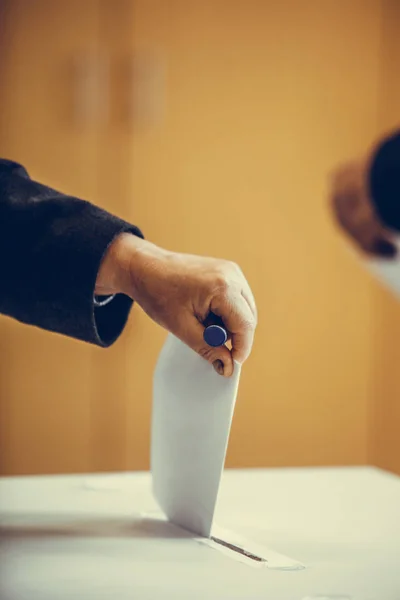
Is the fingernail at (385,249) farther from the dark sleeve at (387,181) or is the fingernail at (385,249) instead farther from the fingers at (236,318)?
the fingers at (236,318)

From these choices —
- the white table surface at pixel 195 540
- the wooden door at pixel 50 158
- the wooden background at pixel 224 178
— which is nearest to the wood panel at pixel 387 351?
the wooden background at pixel 224 178

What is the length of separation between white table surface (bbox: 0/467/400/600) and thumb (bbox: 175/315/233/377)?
16 cm

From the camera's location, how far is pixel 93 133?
6.08ft

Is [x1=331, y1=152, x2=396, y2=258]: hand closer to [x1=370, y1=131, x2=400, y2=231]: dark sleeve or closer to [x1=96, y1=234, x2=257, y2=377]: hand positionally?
[x1=370, y1=131, x2=400, y2=231]: dark sleeve

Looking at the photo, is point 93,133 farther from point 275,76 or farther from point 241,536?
point 241,536

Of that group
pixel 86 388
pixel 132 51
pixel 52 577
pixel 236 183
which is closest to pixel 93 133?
pixel 132 51

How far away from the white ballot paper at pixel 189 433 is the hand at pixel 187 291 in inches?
1.1

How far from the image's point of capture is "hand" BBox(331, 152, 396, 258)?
544 mm

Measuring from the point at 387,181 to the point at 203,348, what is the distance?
1.00 ft

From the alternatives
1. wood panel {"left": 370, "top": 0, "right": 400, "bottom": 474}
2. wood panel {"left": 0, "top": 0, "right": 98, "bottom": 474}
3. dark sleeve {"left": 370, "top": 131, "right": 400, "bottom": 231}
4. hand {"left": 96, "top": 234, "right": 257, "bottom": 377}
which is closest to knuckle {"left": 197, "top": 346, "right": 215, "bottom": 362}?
hand {"left": 96, "top": 234, "right": 257, "bottom": 377}

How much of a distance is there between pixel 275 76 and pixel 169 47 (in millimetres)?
263

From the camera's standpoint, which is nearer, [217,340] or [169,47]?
[217,340]

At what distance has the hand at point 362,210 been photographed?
544 millimetres

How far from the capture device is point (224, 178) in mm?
1918
